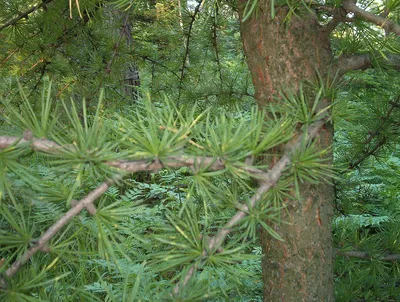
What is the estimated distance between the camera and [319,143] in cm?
91

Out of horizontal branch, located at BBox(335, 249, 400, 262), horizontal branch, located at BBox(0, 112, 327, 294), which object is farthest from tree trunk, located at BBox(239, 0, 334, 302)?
horizontal branch, located at BBox(0, 112, 327, 294)

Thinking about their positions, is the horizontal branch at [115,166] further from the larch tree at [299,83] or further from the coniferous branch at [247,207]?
the larch tree at [299,83]

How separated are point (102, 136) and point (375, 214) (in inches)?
116

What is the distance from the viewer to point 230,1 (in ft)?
3.75

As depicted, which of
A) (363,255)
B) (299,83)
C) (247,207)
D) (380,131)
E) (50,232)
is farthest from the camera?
(380,131)

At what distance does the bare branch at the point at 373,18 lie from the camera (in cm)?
70

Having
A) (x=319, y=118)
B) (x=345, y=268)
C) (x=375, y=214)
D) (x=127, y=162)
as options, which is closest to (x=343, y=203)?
(x=345, y=268)

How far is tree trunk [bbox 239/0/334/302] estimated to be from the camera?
0.91m

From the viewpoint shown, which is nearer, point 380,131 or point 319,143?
point 319,143

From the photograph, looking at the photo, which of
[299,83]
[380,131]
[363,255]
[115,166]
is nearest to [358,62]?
[299,83]

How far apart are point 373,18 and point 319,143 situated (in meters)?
0.28

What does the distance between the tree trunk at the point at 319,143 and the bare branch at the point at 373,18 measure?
15 cm

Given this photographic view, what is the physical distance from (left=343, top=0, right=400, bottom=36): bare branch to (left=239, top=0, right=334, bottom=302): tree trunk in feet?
0.48

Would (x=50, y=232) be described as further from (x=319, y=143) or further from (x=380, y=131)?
(x=380, y=131)
